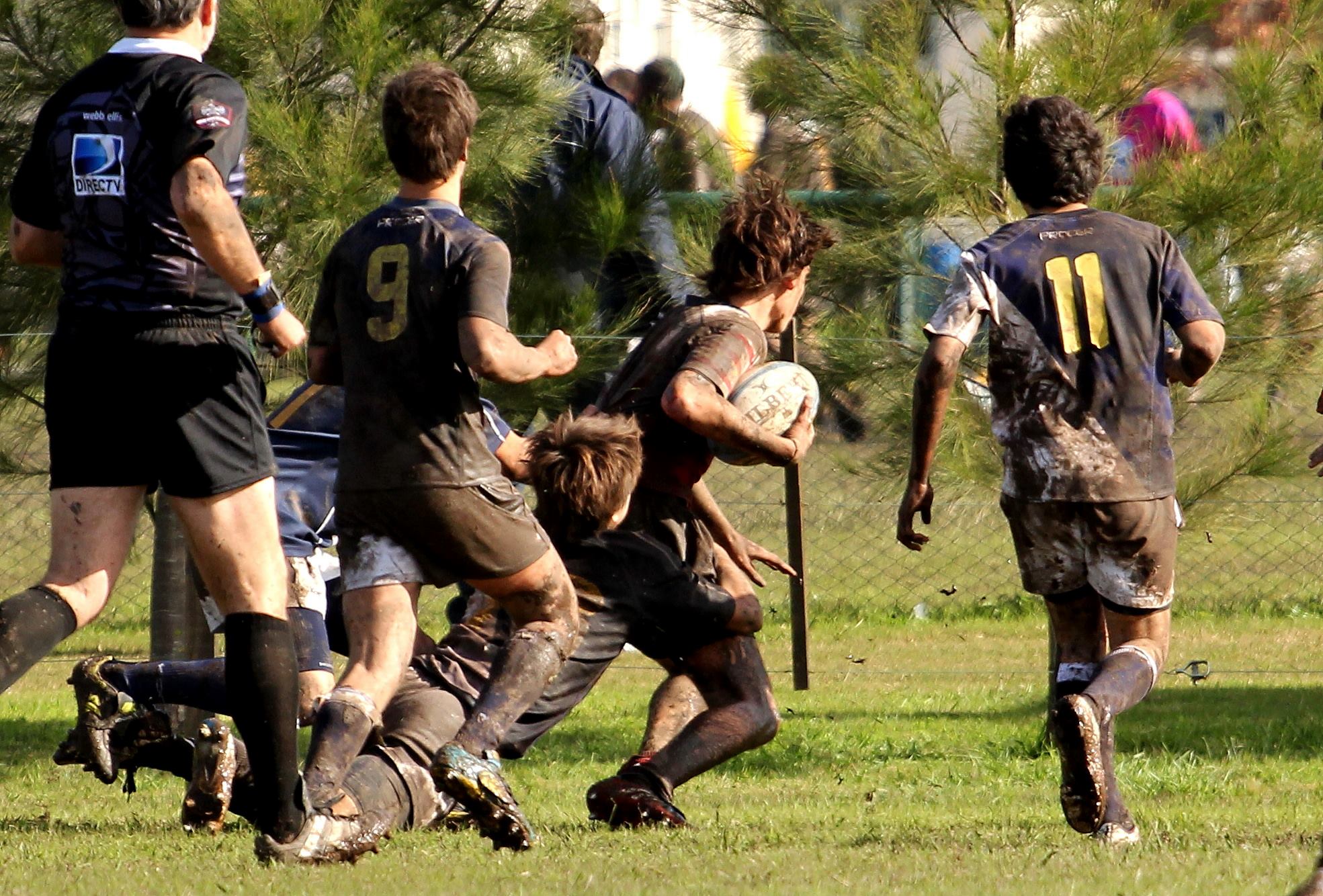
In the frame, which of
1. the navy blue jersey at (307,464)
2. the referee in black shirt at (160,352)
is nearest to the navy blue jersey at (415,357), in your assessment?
the referee in black shirt at (160,352)

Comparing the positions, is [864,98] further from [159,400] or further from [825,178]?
[159,400]

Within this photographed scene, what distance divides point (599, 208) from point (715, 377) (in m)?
3.05

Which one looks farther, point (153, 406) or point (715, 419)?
point (715, 419)

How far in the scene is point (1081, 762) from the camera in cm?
412

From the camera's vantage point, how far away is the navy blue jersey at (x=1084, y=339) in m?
4.57

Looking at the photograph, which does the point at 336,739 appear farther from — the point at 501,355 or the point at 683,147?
the point at 683,147

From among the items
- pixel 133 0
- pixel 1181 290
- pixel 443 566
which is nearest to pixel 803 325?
pixel 1181 290

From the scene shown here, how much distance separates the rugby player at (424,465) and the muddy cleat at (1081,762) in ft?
3.76

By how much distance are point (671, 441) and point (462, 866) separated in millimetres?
1366

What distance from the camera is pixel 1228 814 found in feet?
16.2

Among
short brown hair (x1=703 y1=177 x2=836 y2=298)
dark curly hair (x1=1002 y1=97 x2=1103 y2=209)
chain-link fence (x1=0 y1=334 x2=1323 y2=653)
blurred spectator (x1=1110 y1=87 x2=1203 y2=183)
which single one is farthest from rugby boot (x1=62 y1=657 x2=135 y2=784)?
blurred spectator (x1=1110 y1=87 x2=1203 y2=183)

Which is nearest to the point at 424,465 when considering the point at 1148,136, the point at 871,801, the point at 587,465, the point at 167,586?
the point at 587,465

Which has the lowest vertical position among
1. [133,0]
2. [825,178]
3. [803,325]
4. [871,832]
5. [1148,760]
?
[1148,760]

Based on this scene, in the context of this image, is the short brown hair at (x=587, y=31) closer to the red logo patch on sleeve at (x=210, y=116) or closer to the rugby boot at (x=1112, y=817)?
the red logo patch on sleeve at (x=210, y=116)
